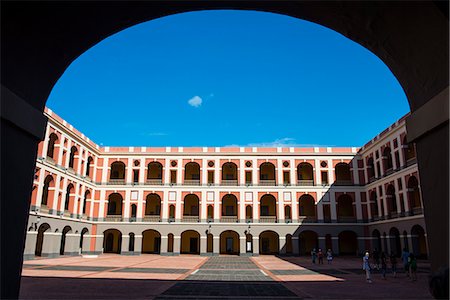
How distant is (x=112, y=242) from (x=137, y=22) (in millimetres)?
45064

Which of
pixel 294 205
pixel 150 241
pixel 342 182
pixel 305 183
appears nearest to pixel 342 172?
pixel 342 182

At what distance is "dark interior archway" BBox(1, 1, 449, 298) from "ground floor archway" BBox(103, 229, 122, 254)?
43.3 m

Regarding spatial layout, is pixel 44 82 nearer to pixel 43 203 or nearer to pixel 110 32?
pixel 110 32

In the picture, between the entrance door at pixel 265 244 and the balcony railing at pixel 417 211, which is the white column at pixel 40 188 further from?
the balcony railing at pixel 417 211

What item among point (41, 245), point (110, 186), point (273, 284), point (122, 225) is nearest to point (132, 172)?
point (110, 186)

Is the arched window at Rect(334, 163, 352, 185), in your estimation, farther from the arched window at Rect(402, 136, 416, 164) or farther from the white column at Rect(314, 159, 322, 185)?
the arched window at Rect(402, 136, 416, 164)

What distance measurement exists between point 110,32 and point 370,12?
398 cm

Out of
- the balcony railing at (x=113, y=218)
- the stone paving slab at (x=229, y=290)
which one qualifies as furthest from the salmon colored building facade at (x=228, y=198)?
the stone paving slab at (x=229, y=290)

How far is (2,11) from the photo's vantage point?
4.30m

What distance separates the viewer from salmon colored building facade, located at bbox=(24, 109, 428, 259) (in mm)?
39500

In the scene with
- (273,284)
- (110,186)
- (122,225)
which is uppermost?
(110,186)

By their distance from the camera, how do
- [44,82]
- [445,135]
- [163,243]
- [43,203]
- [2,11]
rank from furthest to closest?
[163,243] < [43,203] < [44,82] < [445,135] < [2,11]

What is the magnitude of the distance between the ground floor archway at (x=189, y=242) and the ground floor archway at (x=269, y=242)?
8385 mm

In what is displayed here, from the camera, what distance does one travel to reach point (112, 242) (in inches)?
1826
